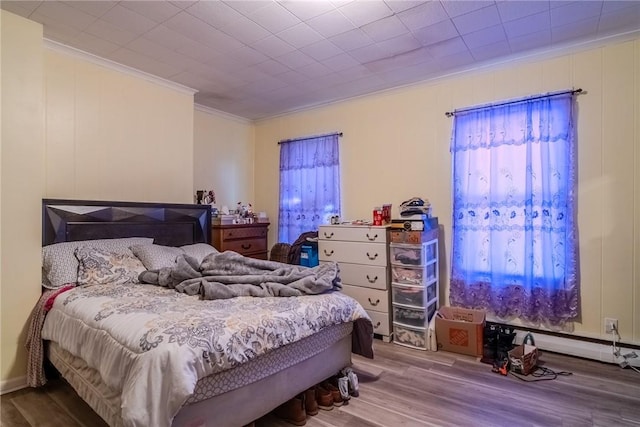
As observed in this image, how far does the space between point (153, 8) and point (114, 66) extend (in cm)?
113

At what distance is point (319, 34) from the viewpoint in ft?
8.32

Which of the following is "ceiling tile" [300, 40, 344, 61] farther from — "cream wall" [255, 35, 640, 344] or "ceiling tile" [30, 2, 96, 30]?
"ceiling tile" [30, 2, 96, 30]

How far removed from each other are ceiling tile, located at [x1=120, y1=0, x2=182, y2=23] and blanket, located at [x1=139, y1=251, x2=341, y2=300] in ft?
5.57

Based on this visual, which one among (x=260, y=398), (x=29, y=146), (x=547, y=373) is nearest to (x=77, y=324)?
(x=260, y=398)

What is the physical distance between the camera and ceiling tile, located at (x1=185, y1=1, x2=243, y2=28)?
217 cm

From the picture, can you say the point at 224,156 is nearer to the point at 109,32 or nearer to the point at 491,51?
the point at 109,32

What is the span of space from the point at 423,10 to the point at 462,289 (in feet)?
7.94

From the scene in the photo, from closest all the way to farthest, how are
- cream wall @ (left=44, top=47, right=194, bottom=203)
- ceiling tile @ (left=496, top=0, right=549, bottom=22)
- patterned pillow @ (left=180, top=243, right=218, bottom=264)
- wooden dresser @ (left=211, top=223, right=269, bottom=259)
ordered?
ceiling tile @ (left=496, top=0, right=549, bottom=22)
cream wall @ (left=44, top=47, right=194, bottom=203)
patterned pillow @ (left=180, top=243, right=218, bottom=264)
wooden dresser @ (left=211, top=223, right=269, bottom=259)

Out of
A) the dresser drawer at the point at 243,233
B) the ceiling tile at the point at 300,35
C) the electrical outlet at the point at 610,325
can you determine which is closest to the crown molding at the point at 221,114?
the dresser drawer at the point at 243,233

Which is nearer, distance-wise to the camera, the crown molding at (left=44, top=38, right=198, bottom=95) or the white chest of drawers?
the crown molding at (left=44, top=38, right=198, bottom=95)

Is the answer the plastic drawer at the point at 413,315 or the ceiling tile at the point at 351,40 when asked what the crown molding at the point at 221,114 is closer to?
the ceiling tile at the point at 351,40

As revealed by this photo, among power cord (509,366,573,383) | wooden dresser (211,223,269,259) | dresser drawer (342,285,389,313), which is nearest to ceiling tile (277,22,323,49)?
wooden dresser (211,223,269,259)

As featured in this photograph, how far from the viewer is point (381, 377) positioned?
2.40m

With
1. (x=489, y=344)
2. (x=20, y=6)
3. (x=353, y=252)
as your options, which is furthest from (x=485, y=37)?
(x=20, y=6)
